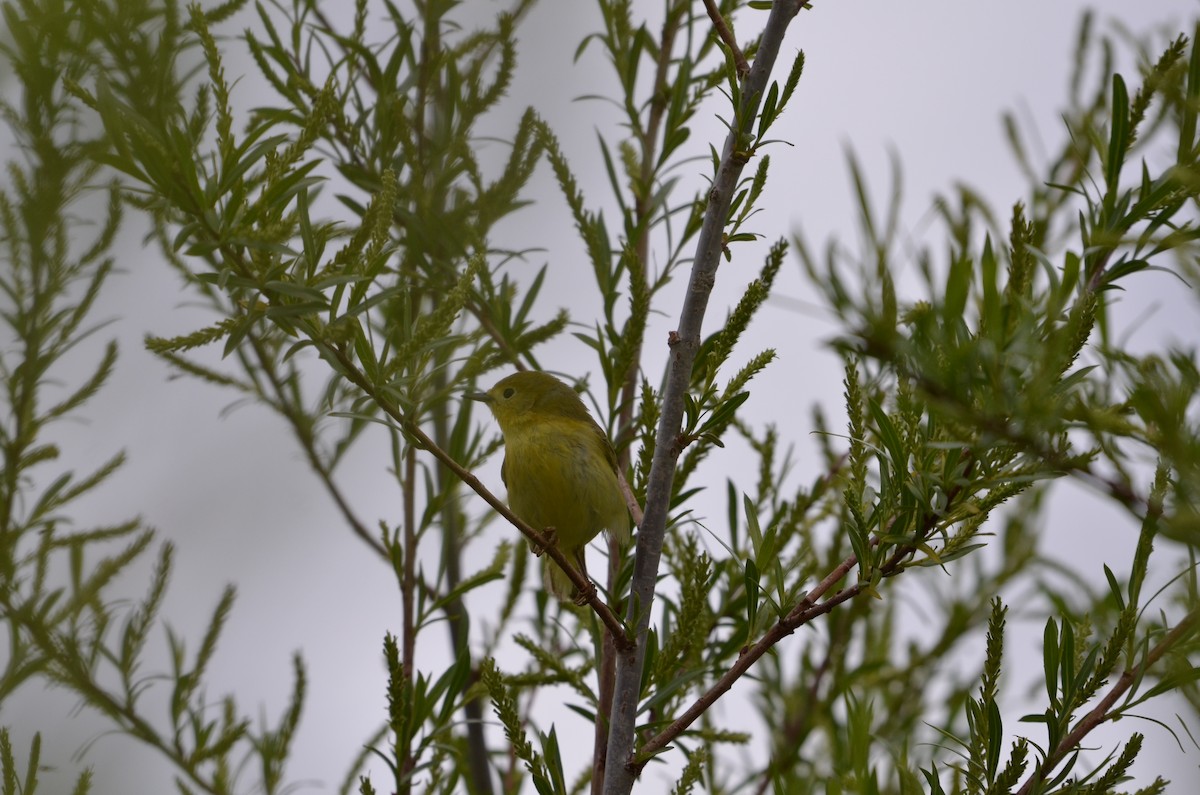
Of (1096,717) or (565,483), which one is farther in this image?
(565,483)

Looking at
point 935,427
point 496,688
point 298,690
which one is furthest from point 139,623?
point 935,427

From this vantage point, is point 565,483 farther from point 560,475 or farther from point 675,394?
point 675,394

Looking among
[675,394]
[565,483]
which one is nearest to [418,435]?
[675,394]

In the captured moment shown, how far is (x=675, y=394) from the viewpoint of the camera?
5.62 ft

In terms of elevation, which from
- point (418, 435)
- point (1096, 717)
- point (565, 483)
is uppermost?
point (565, 483)

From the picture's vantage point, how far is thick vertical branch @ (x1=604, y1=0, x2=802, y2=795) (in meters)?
1.63

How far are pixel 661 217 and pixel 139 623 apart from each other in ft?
4.59

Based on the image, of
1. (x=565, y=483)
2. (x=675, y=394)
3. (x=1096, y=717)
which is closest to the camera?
(x=1096, y=717)

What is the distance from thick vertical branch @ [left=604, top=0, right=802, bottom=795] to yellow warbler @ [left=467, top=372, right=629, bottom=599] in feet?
4.48

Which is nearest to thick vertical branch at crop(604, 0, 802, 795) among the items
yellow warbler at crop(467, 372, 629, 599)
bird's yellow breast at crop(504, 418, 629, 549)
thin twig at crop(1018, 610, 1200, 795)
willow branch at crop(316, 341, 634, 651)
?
willow branch at crop(316, 341, 634, 651)

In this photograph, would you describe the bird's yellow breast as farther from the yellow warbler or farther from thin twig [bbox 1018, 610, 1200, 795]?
thin twig [bbox 1018, 610, 1200, 795]

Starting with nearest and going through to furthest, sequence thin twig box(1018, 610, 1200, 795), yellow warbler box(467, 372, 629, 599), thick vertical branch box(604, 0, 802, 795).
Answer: thin twig box(1018, 610, 1200, 795), thick vertical branch box(604, 0, 802, 795), yellow warbler box(467, 372, 629, 599)

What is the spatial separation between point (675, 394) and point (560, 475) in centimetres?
187

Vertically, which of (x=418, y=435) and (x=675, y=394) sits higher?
(x=675, y=394)
